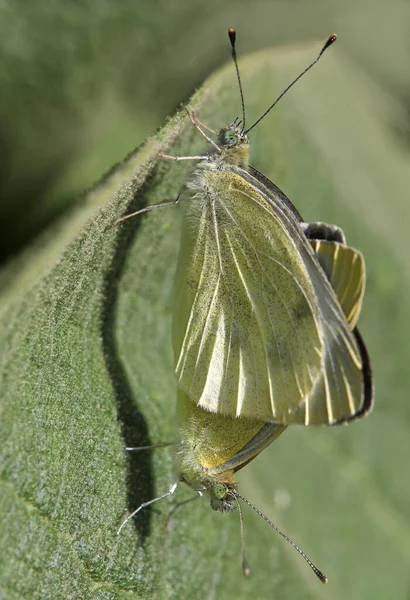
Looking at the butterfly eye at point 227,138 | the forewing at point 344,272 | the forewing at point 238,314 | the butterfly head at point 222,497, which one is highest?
the butterfly eye at point 227,138

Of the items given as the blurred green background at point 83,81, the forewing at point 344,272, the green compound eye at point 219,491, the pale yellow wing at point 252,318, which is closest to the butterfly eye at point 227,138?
the pale yellow wing at point 252,318

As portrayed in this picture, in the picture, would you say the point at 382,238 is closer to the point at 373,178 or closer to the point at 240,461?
the point at 373,178

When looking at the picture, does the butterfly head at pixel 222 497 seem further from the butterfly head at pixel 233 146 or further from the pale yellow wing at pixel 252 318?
the butterfly head at pixel 233 146

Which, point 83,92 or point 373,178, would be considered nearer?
point 83,92

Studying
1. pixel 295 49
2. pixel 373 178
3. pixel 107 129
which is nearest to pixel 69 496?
pixel 107 129

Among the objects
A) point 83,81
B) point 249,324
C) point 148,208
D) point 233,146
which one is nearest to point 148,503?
point 249,324

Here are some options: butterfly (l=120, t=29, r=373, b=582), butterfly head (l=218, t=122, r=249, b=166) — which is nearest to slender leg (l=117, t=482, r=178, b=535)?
butterfly (l=120, t=29, r=373, b=582)
